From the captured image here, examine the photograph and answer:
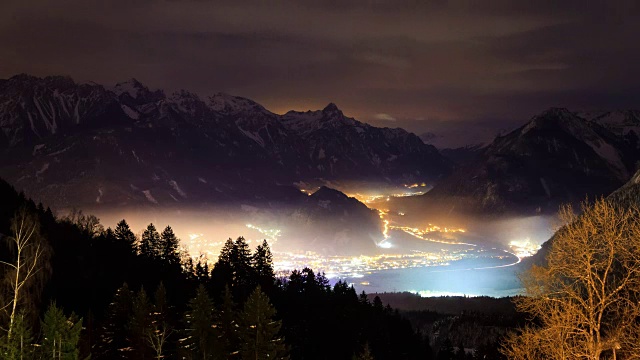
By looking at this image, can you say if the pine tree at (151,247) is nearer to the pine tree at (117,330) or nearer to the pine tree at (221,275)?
the pine tree at (221,275)

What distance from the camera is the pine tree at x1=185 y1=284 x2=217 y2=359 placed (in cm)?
5838

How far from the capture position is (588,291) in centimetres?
2327

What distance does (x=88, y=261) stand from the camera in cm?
10281

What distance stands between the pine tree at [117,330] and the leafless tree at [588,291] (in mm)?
49350

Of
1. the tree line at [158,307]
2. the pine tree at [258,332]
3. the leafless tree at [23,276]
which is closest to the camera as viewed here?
the leafless tree at [23,276]

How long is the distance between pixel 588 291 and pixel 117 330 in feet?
185

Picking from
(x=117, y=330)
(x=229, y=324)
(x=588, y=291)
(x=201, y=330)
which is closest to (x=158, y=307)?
(x=117, y=330)

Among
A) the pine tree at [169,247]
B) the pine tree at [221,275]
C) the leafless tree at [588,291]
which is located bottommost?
the leafless tree at [588,291]

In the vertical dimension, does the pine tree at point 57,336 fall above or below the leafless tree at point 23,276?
below

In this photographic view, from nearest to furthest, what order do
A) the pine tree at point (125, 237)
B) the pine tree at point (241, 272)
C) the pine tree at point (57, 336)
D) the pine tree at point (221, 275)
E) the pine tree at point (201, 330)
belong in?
the pine tree at point (57, 336)
the pine tree at point (201, 330)
the pine tree at point (221, 275)
the pine tree at point (241, 272)
the pine tree at point (125, 237)

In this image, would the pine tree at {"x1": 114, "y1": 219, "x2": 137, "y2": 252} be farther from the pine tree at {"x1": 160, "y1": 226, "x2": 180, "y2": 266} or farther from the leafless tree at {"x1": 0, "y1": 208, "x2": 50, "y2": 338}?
the leafless tree at {"x1": 0, "y1": 208, "x2": 50, "y2": 338}

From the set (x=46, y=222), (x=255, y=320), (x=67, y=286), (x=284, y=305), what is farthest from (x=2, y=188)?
(x=255, y=320)

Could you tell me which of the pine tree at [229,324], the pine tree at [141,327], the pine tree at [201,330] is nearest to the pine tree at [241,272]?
the pine tree at [229,324]

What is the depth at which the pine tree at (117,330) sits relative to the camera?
212ft
